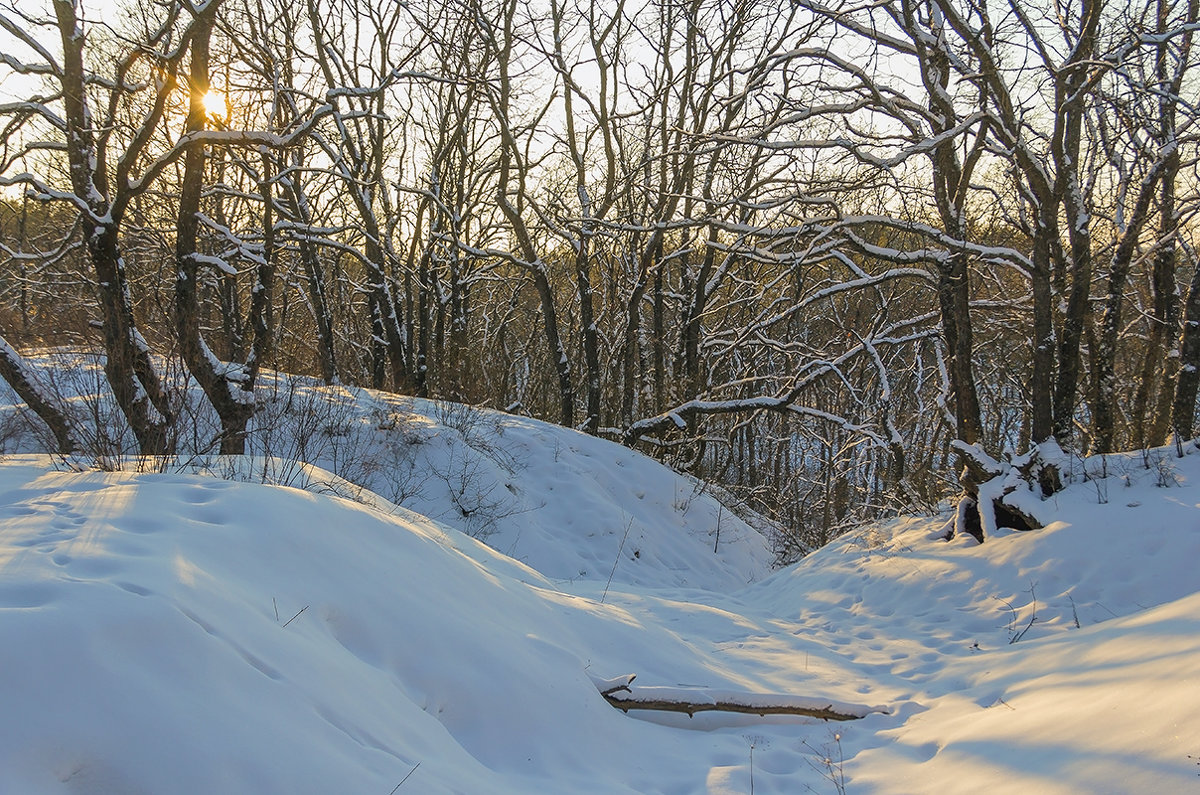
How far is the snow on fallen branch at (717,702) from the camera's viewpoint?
3990 mm

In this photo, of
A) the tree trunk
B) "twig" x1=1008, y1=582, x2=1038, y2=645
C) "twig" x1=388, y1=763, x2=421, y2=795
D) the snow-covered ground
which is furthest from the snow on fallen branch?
the tree trunk

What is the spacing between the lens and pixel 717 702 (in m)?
4.07

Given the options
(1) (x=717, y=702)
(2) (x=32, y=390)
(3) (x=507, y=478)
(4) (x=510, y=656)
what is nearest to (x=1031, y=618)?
(1) (x=717, y=702)

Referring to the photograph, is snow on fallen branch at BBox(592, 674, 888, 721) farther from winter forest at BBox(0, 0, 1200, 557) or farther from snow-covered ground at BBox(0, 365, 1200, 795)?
winter forest at BBox(0, 0, 1200, 557)

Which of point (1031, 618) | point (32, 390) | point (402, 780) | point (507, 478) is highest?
point (32, 390)

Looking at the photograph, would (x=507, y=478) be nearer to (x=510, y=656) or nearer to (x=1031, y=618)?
(x=1031, y=618)

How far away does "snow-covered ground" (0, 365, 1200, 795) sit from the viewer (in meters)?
2.01

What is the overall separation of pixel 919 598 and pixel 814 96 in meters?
5.69

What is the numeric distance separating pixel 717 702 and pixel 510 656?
1.28 meters

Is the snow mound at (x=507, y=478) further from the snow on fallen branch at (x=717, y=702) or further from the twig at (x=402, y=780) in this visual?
the twig at (x=402, y=780)

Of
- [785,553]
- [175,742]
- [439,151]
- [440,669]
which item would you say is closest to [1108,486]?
[785,553]

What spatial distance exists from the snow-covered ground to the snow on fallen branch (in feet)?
0.21

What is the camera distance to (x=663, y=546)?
11047 mm

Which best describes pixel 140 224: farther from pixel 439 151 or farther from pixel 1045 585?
pixel 1045 585
